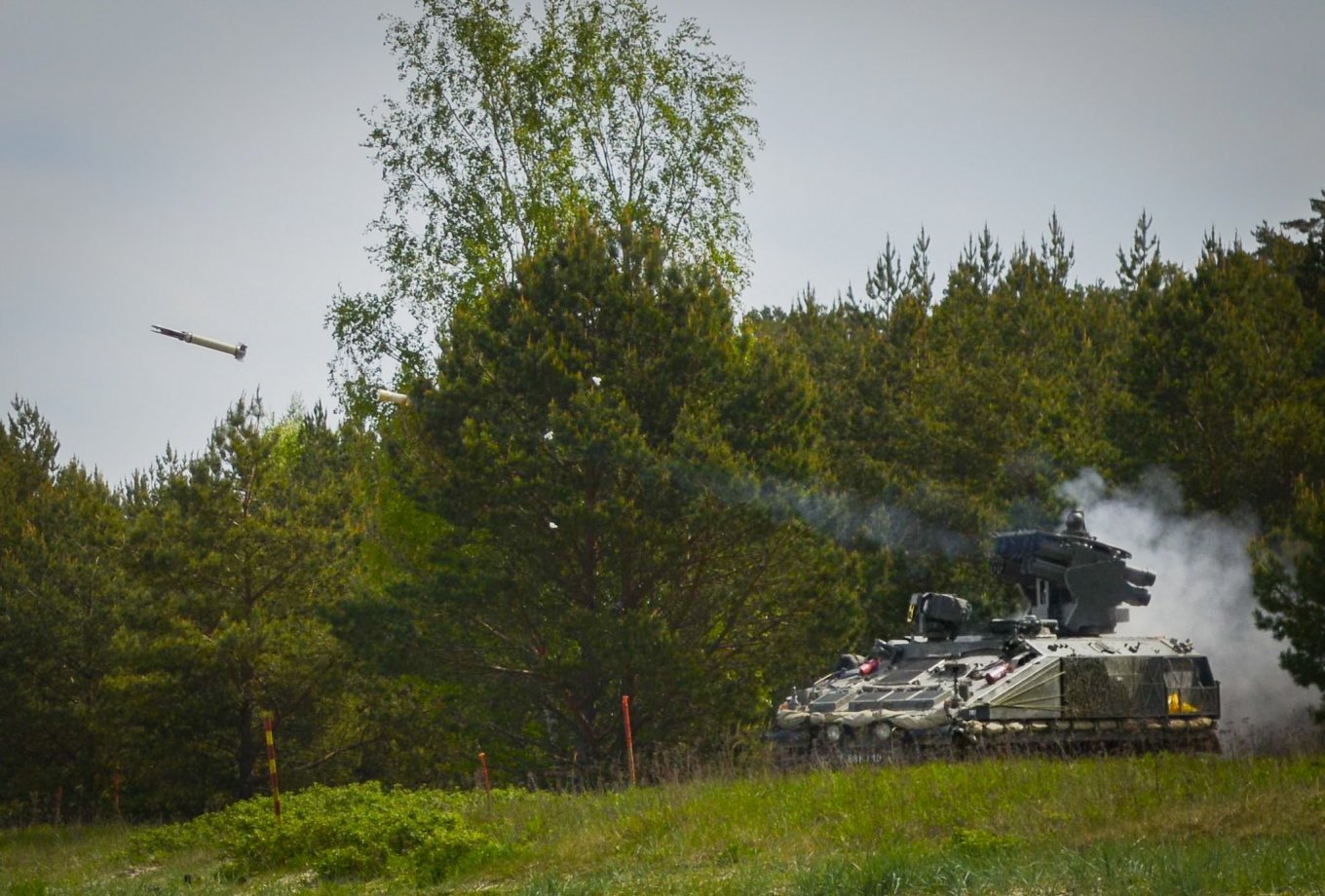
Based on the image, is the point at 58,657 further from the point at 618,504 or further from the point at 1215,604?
the point at 1215,604

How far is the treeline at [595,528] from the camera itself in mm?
26625

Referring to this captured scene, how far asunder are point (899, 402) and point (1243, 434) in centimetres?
1024

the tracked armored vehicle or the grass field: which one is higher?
the tracked armored vehicle

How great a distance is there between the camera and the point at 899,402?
39.7 m

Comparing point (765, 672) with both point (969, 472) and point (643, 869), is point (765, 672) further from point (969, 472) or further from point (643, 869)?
point (643, 869)

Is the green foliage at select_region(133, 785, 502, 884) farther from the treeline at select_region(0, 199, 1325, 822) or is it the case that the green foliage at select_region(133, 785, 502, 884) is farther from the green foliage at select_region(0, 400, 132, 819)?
the green foliage at select_region(0, 400, 132, 819)

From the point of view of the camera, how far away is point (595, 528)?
2661 cm

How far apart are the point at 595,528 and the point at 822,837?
12.3 meters

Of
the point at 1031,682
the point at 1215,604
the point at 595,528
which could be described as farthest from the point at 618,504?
the point at 1215,604

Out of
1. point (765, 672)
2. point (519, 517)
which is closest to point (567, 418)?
point (519, 517)

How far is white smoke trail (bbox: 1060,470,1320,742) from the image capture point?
28.0 meters

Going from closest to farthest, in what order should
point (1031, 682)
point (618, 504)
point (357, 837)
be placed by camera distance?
point (357, 837), point (1031, 682), point (618, 504)

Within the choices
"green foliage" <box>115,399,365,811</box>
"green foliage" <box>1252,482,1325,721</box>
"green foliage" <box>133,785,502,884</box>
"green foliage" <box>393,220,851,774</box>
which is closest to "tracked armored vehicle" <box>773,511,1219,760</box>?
"green foliage" <box>1252,482,1325,721</box>

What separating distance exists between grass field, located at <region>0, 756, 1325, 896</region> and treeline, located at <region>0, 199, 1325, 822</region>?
4672 mm
